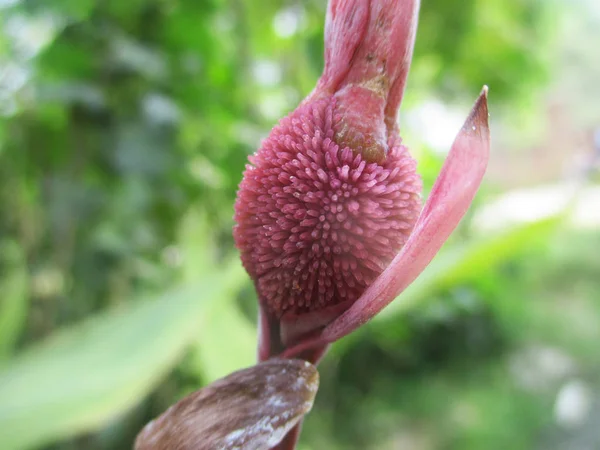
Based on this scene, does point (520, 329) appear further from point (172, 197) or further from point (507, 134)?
point (172, 197)

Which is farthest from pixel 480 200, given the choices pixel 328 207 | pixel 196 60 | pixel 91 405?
pixel 328 207

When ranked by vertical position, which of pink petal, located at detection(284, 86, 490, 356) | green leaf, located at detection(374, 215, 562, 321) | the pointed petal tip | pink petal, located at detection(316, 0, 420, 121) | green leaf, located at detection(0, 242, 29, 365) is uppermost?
green leaf, located at detection(0, 242, 29, 365)

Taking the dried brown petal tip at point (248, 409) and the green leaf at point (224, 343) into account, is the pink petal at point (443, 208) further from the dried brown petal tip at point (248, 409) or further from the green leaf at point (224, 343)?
the green leaf at point (224, 343)

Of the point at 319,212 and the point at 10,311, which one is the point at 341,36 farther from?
the point at 10,311

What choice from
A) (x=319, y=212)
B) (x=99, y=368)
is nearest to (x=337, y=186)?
(x=319, y=212)

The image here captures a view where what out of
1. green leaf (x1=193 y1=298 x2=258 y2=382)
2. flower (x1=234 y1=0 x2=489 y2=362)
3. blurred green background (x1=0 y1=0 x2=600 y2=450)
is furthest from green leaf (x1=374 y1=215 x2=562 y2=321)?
flower (x1=234 y1=0 x2=489 y2=362)

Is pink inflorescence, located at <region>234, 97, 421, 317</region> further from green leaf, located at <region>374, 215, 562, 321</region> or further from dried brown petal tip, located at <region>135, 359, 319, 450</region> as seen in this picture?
green leaf, located at <region>374, 215, 562, 321</region>
